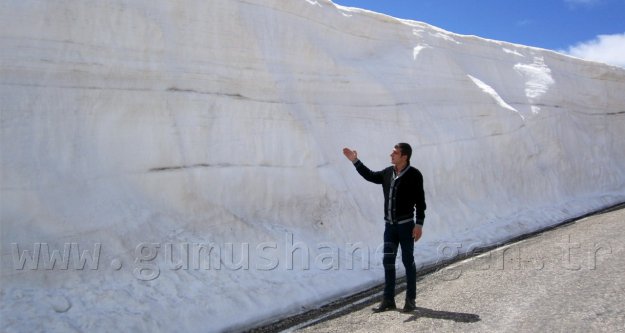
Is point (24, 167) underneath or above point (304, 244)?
above

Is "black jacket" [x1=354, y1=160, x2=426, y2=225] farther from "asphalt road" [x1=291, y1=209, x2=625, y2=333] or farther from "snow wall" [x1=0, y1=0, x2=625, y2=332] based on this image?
"snow wall" [x1=0, y1=0, x2=625, y2=332]

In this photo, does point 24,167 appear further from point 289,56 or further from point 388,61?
point 388,61

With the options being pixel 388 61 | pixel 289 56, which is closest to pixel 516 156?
pixel 388 61

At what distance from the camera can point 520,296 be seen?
254 inches

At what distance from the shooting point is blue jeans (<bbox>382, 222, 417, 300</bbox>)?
6.38 meters

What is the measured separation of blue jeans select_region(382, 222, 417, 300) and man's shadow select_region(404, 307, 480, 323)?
0.54 feet

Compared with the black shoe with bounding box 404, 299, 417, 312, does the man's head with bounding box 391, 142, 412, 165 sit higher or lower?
higher

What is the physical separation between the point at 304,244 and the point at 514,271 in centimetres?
282

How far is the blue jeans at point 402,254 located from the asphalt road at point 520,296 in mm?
213

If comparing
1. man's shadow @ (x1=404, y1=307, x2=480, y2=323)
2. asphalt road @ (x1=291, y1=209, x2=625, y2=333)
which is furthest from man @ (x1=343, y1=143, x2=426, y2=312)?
asphalt road @ (x1=291, y1=209, x2=625, y2=333)

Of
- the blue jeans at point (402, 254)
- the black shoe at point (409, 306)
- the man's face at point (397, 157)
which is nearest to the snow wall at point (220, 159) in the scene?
the blue jeans at point (402, 254)

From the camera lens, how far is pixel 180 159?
29.5 ft

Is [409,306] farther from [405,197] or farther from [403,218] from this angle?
[405,197]

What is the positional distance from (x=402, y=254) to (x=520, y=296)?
120 cm
